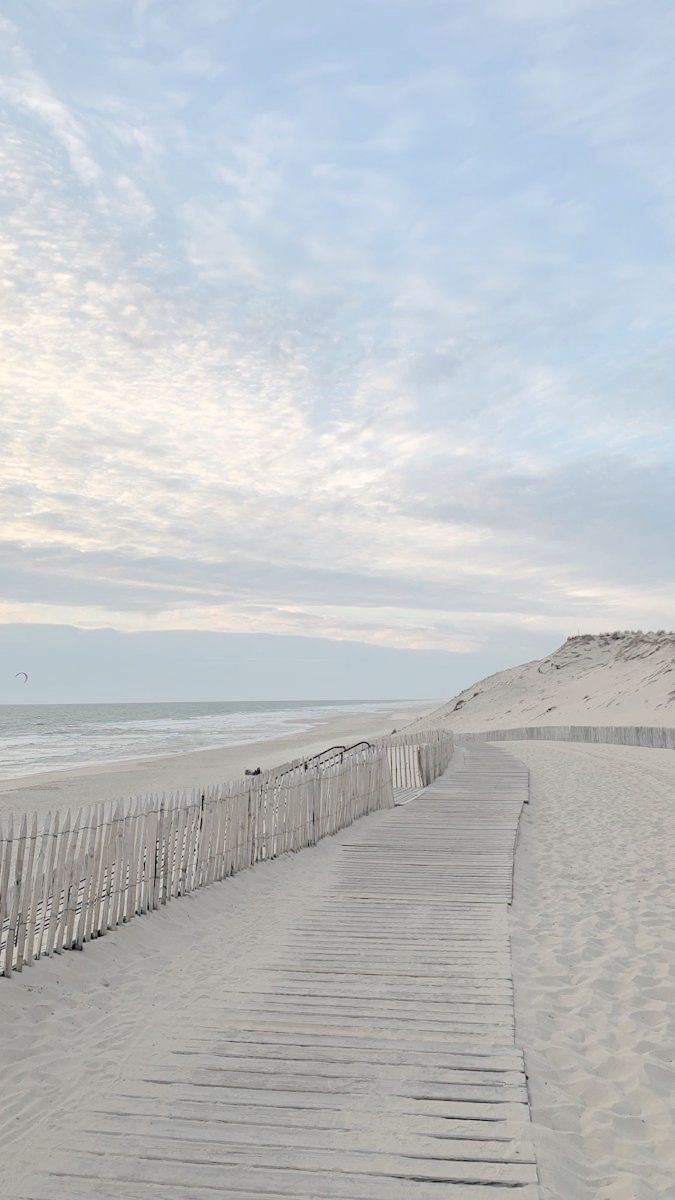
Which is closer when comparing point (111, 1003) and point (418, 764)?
point (111, 1003)

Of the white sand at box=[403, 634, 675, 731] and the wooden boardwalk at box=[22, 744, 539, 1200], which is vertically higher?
the white sand at box=[403, 634, 675, 731]

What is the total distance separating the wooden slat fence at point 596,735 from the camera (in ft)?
81.9

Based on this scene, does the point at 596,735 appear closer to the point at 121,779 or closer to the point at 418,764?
the point at 418,764

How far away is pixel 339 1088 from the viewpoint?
4.05 meters

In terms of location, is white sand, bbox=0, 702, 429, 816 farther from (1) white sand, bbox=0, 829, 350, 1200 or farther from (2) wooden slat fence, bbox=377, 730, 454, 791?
(1) white sand, bbox=0, 829, 350, 1200

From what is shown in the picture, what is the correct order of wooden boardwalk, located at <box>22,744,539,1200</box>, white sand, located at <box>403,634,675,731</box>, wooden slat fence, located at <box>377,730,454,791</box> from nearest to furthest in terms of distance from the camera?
1. wooden boardwalk, located at <box>22,744,539,1200</box>
2. wooden slat fence, located at <box>377,730,454,791</box>
3. white sand, located at <box>403,634,675,731</box>

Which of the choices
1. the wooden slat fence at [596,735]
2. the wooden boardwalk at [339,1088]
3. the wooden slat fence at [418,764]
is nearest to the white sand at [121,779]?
the wooden slat fence at [418,764]

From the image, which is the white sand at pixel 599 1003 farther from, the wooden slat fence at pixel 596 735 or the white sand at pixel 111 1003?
the wooden slat fence at pixel 596 735

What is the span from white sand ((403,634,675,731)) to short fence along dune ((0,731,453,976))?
1183 inches

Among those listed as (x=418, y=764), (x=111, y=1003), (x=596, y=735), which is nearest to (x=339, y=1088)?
(x=111, y=1003)

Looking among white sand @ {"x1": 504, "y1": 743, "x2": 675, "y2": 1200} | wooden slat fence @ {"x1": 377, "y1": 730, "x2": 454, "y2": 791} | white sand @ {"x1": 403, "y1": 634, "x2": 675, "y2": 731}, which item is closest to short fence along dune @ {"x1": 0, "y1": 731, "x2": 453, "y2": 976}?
white sand @ {"x1": 504, "y1": 743, "x2": 675, "y2": 1200}

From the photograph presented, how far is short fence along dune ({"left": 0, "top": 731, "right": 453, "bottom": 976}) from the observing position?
5.72 meters

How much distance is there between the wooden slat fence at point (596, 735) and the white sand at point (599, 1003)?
13.0 meters

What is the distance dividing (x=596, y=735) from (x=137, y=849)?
24.7 meters
